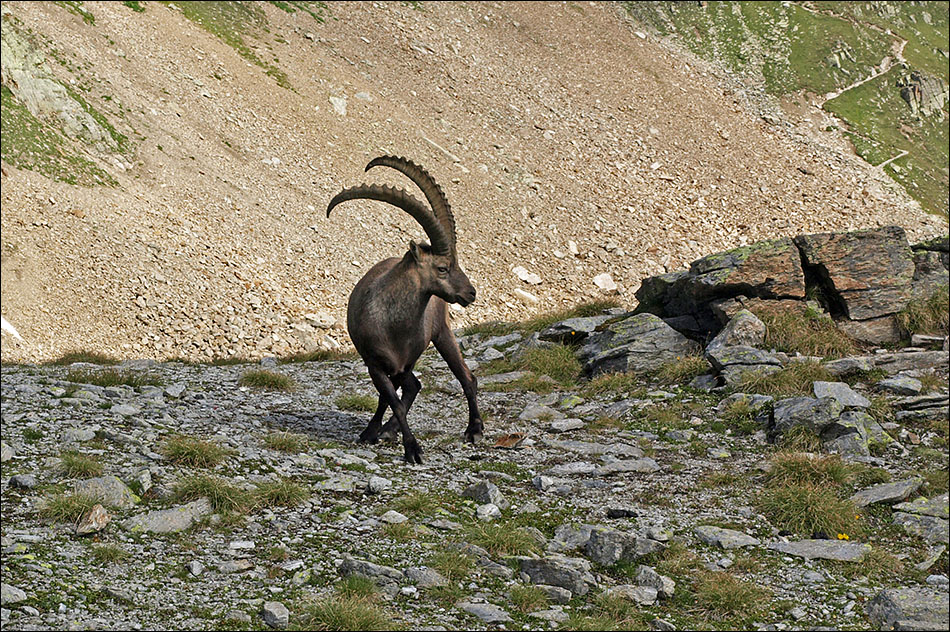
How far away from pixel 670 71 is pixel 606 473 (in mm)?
48788

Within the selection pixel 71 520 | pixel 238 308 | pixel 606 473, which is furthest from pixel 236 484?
pixel 238 308

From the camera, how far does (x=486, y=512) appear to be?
933cm

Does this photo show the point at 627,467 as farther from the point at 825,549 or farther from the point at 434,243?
the point at 434,243

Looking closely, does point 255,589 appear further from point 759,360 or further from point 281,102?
point 281,102

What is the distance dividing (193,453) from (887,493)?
327 inches

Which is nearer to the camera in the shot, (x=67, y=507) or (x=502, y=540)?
(x=502, y=540)

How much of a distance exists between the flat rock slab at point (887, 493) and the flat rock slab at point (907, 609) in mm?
2601

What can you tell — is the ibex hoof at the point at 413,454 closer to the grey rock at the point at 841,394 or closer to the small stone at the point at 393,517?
the small stone at the point at 393,517

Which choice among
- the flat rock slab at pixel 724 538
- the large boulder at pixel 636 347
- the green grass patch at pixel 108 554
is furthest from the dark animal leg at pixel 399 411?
the large boulder at pixel 636 347

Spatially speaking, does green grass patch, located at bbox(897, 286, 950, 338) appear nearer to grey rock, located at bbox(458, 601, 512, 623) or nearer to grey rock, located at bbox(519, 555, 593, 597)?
grey rock, located at bbox(519, 555, 593, 597)

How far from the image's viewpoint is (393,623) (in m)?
6.35

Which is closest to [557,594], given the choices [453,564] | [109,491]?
[453,564]

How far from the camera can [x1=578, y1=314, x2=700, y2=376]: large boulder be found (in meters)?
17.2

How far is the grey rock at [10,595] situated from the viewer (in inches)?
249
